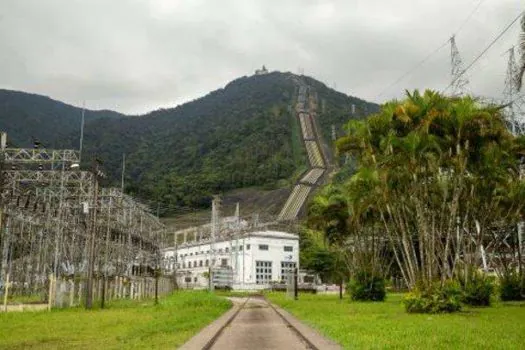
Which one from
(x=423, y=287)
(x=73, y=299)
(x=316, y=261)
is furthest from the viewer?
(x=316, y=261)

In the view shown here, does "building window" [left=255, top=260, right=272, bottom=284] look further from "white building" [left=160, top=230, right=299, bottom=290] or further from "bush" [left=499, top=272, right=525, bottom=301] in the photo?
"bush" [left=499, top=272, right=525, bottom=301]

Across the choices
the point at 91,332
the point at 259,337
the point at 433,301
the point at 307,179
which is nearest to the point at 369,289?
the point at 433,301

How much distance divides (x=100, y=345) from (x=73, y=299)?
1890 cm

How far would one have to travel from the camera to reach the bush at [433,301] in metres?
24.0

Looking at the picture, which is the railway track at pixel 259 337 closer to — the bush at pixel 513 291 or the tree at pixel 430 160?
the tree at pixel 430 160

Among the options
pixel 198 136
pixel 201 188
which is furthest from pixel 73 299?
pixel 198 136

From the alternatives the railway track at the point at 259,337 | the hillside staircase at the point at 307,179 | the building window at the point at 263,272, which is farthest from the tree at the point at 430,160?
the hillside staircase at the point at 307,179

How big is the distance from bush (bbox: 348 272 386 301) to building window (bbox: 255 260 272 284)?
50006 millimetres

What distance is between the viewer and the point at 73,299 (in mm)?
31688

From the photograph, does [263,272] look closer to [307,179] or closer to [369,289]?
[369,289]

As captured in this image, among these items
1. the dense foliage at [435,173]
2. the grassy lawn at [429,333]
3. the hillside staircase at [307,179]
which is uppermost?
the hillside staircase at [307,179]

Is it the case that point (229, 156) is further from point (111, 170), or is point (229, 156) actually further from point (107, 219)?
point (107, 219)

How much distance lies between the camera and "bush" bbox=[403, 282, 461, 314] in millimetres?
23953

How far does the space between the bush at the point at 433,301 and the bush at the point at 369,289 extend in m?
14.1
